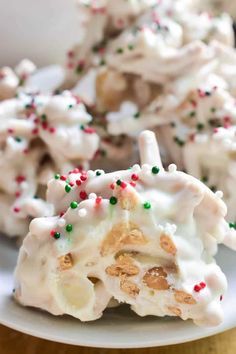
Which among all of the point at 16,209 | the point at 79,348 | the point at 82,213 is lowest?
the point at 79,348

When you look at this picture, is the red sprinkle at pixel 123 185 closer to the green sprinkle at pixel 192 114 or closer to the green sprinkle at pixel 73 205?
the green sprinkle at pixel 73 205

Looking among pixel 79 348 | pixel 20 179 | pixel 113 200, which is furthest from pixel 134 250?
pixel 20 179

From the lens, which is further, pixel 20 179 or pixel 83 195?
pixel 20 179

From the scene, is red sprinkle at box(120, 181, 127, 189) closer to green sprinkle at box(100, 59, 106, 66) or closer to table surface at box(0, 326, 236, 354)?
table surface at box(0, 326, 236, 354)

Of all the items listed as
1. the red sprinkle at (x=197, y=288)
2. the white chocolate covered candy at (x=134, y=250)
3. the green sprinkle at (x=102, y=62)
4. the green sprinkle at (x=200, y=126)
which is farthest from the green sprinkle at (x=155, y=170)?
the green sprinkle at (x=102, y=62)

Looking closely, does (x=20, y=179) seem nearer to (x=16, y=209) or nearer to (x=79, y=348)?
(x=16, y=209)

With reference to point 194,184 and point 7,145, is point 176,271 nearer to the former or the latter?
point 194,184

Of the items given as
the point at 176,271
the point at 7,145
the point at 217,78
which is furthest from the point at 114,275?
the point at 217,78
